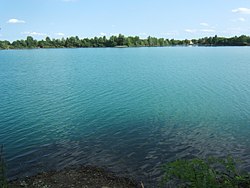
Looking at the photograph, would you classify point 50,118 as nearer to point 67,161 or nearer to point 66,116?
point 66,116

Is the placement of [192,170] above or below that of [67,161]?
above

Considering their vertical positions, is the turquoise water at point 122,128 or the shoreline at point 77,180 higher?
the shoreline at point 77,180

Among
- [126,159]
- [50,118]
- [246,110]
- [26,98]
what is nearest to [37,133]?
[50,118]

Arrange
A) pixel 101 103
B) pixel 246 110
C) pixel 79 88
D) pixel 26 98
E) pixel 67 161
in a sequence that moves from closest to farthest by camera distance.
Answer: pixel 67 161 < pixel 246 110 < pixel 101 103 < pixel 26 98 < pixel 79 88

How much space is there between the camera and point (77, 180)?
56.3ft

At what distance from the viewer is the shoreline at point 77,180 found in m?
16.5

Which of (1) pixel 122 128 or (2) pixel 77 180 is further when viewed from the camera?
(1) pixel 122 128

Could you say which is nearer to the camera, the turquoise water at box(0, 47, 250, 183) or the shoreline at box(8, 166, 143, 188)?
the shoreline at box(8, 166, 143, 188)

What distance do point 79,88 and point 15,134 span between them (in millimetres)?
25262

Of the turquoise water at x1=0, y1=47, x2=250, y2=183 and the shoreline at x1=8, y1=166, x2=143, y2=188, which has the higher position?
the shoreline at x1=8, y1=166, x2=143, y2=188

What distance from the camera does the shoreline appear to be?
16516mm

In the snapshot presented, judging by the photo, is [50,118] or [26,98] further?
[26,98]

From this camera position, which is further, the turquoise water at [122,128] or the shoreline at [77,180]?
the turquoise water at [122,128]

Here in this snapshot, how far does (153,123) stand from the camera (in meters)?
29.8
